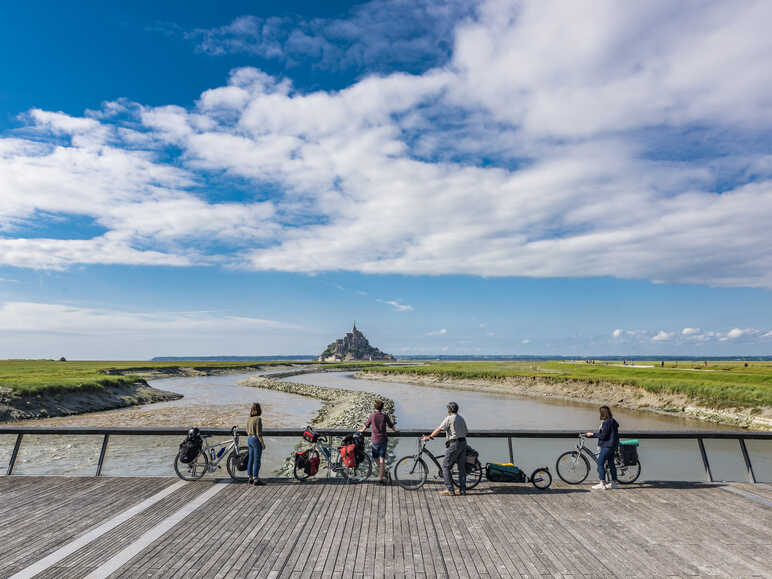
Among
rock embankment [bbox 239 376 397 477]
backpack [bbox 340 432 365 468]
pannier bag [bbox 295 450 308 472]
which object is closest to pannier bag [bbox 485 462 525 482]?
rock embankment [bbox 239 376 397 477]

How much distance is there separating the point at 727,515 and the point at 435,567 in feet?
24.9

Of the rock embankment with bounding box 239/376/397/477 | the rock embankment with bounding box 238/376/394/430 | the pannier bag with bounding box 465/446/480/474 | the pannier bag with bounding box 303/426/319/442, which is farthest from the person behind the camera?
the rock embankment with bounding box 238/376/394/430

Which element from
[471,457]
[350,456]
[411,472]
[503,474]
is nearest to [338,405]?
[350,456]

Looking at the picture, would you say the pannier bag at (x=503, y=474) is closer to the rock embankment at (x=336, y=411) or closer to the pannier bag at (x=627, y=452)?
the pannier bag at (x=627, y=452)

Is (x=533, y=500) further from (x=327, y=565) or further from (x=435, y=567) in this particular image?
(x=327, y=565)

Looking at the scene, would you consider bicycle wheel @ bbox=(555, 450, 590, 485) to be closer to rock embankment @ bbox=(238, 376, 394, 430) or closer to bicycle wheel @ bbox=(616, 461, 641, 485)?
bicycle wheel @ bbox=(616, 461, 641, 485)

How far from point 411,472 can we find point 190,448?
243 inches

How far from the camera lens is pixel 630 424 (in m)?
40.4

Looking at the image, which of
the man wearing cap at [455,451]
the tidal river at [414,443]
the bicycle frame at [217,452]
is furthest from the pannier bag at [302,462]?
the tidal river at [414,443]

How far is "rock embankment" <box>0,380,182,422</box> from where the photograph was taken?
1602 inches

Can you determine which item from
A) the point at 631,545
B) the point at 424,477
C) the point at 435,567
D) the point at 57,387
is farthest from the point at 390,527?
the point at 57,387

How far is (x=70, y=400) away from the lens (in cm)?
4769

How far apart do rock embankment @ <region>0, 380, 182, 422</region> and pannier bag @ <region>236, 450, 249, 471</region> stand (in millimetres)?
38397

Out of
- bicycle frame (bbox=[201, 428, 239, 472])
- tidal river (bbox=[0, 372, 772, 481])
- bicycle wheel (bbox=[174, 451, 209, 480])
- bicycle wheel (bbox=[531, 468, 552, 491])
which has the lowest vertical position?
tidal river (bbox=[0, 372, 772, 481])
